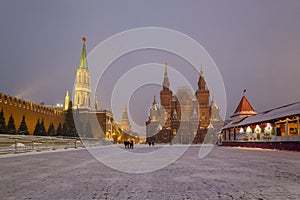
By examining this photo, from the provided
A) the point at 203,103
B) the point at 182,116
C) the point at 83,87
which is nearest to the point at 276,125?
the point at 182,116

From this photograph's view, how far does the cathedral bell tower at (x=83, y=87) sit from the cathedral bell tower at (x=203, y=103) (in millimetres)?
44005

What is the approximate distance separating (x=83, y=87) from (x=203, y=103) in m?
50.1

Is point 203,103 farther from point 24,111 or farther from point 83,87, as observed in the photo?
point 24,111

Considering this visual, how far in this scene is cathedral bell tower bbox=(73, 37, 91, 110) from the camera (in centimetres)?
10800

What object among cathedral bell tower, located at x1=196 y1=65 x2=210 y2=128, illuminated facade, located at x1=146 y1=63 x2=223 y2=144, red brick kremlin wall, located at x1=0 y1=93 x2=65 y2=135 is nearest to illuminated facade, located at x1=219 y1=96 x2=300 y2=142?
red brick kremlin wall, located at x1=0 y1=93 x2=65 y2=135

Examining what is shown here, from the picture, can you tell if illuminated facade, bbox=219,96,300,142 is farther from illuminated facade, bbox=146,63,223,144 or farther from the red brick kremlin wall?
illuminated facade, bbox=146,63,223,144

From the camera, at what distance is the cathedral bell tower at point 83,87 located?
108 meters

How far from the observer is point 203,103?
87.4 meters

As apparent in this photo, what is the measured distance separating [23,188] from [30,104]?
166 ft

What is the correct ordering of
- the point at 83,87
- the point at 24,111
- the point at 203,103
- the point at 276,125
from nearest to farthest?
1. the point at 276,125
2. the point at 24,111
3. the point at 203,103
4. the point at 83,87

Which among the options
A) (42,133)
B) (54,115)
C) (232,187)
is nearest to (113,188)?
(232,187)

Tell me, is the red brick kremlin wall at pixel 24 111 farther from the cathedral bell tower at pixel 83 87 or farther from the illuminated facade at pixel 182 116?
the cathedral bell tower at pixel 83 87

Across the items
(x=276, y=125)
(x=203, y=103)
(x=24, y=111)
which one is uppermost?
(x=203, y=103)

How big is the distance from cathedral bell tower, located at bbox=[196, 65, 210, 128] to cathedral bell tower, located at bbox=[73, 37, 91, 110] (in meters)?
44.0
